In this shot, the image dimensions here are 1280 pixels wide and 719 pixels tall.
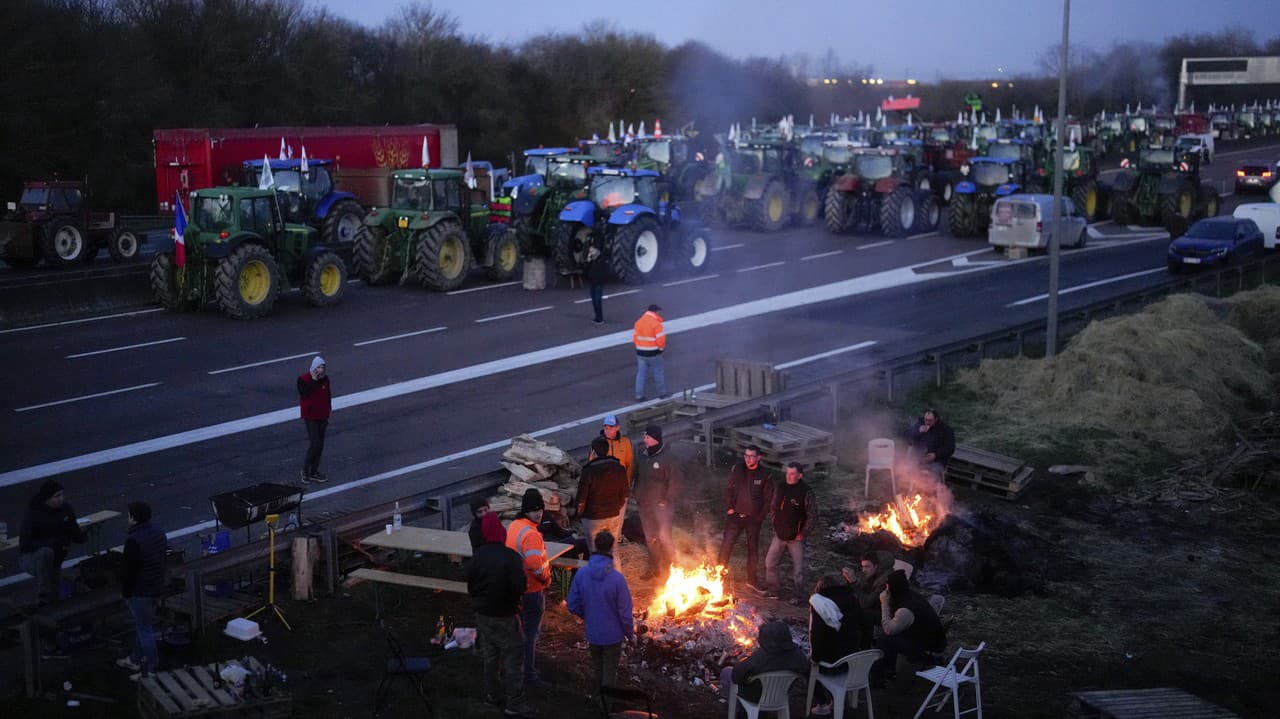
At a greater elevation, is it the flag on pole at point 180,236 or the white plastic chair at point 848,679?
the flag on pole at point 180,236

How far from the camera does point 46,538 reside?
417 inches

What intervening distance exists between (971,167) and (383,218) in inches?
699

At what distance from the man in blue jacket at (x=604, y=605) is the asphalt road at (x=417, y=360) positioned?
534 centimetres

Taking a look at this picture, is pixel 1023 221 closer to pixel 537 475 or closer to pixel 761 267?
pixel 761 267

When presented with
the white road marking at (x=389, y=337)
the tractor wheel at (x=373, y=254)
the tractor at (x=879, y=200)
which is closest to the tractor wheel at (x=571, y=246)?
the tractor wheel at (x=373, y=254)

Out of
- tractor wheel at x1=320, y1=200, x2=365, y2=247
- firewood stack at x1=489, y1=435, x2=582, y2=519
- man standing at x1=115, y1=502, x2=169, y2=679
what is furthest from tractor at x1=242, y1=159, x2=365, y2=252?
man standing at x1=115, y1=502, x2=169, y2=679

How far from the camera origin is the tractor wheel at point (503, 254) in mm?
28406

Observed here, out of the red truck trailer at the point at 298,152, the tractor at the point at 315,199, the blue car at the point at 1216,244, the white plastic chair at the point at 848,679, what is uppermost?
the red truck trailer at the point at 298,152

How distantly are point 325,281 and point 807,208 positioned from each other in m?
→ 16.8

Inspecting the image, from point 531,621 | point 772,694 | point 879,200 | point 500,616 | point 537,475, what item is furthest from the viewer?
point 879,200

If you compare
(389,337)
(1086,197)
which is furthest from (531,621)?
(1086,197)

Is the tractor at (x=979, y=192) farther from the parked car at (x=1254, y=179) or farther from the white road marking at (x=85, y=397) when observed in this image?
the white road marking at (x=85, y=397)

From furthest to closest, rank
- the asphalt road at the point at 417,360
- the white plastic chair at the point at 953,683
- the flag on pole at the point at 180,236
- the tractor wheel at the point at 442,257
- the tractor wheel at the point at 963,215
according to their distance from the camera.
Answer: the tractor wheel at the point at 963,215
the tractor wheel at the point at 442,257
the flag on pole at the point at 180,236
the asphalt road at the point at 417,360
the white plastic chair at the point at 953,683

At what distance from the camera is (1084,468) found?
15297 millimetres
